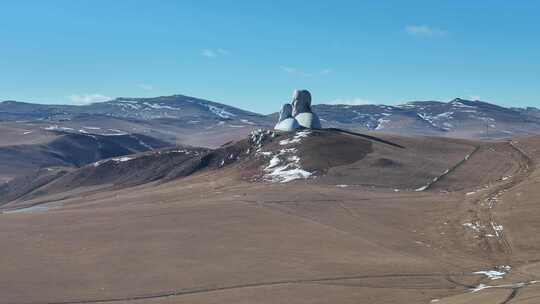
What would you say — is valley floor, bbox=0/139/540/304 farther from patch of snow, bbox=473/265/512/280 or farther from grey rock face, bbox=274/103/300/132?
grey rock face, bbox=274/103/300/132

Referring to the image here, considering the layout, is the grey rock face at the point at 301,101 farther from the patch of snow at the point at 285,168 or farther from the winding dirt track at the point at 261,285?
the winding dirt track at the point at 261,285

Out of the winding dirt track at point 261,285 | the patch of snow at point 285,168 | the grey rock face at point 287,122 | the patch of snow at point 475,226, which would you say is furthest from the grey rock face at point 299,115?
the winding dirt track at point 261,285

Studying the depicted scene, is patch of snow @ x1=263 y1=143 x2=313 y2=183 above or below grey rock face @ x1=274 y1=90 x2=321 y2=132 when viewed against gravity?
below

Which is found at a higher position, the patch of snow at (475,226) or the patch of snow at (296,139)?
the patch of snow at (296,139)

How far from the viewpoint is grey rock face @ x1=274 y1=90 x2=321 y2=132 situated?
498ft

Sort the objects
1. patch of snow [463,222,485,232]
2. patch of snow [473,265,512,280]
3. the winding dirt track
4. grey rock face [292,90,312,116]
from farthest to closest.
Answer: grey rock face [292,90,312,116] < patch of snow [463,222,485,232] < patch of snow [473,265,512,280] < the winding dirt track

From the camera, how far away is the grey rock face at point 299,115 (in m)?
152

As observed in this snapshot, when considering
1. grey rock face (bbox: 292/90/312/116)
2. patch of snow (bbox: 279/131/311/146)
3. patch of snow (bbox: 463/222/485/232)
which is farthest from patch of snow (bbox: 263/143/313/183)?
patch of snow (bbox: 463/222/485/232)

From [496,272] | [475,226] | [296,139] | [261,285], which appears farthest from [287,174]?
[261,285]

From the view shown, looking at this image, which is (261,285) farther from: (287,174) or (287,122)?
(287,122)

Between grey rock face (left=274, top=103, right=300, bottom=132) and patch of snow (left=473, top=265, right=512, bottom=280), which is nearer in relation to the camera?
patch of snow (left=473, top=265, right=512, bottom=280)

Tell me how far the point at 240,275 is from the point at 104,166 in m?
119

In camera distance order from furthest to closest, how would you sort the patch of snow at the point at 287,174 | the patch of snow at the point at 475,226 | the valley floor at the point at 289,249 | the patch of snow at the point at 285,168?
the patch of snow at the point at 285,168 → the patch of snow at the point at 287,174 → the patch of snow at the point at 475,226 → the valley floor at the point at 289,249

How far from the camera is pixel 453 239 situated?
6638cm
